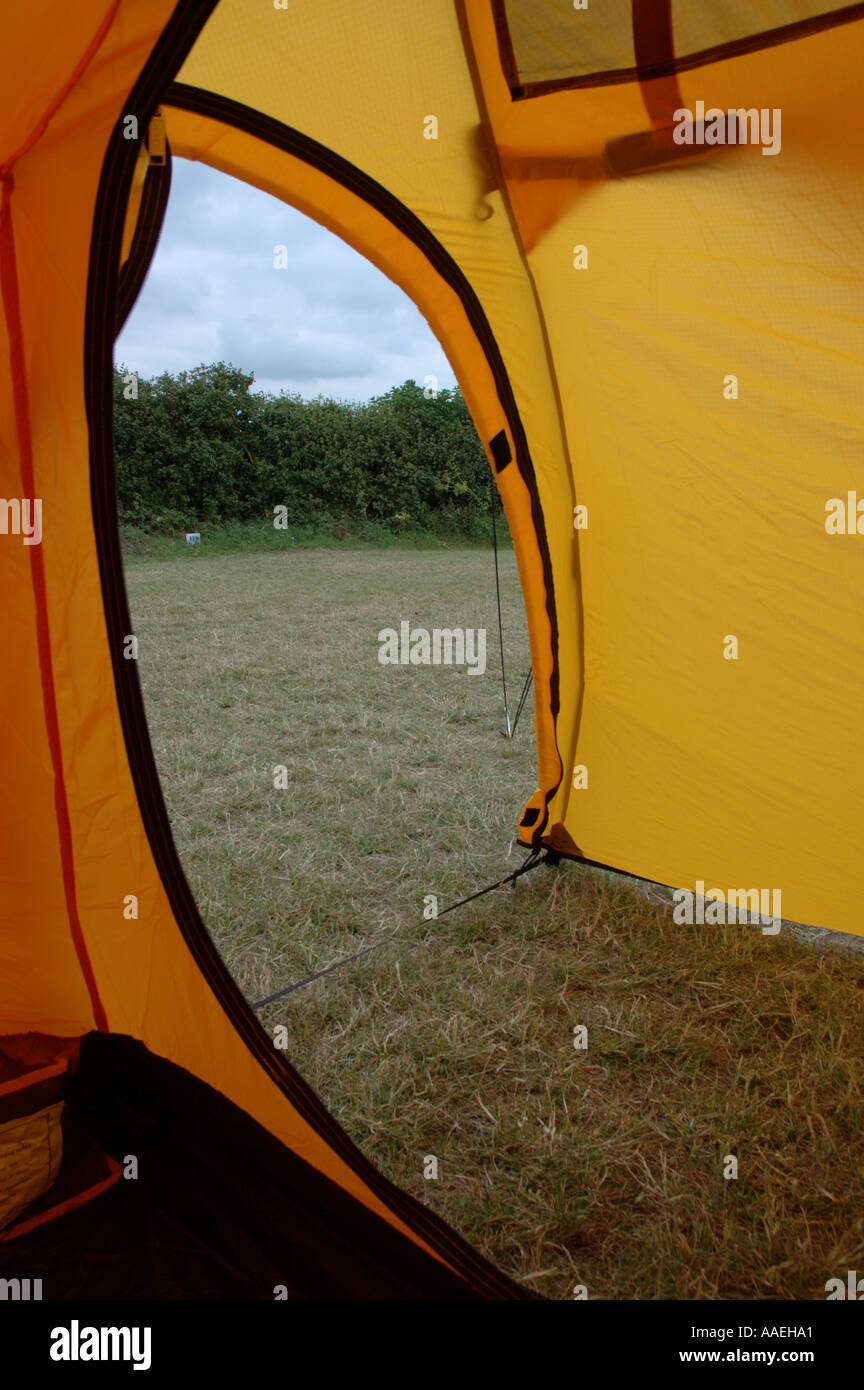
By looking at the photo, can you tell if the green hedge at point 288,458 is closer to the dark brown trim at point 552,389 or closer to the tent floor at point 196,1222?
the dark brown trim at point 552,389

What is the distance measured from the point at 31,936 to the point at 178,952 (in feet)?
0.76

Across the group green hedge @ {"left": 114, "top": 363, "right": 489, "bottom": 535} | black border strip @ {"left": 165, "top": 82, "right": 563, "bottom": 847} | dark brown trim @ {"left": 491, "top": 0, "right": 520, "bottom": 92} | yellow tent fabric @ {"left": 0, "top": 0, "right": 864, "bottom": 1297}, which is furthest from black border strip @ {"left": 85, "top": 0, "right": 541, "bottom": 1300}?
green hedge @ {"left": 114, "top": 363, "right": 489, "bottom": 535}

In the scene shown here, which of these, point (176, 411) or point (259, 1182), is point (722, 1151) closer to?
point (259, 1182)

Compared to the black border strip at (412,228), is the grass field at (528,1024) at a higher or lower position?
lower

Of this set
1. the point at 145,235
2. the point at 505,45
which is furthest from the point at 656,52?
the point at 145,235

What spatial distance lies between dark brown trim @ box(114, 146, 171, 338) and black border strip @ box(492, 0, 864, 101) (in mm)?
783

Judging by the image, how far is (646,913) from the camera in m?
2.21

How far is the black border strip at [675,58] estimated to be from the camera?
1.37m

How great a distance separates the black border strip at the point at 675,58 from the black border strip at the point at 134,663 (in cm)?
90

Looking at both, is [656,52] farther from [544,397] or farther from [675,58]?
[544,397]

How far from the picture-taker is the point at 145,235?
54.2 inches

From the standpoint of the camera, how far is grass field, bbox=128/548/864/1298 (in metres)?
1.31

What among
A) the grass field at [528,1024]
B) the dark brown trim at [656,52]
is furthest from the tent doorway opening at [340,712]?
the dark brown trim at [656,52]

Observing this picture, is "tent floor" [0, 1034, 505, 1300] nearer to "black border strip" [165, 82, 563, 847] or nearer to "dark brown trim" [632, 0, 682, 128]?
"black border strip" [165, 82, 563, 847]
